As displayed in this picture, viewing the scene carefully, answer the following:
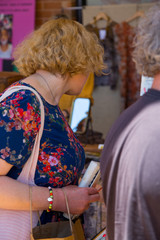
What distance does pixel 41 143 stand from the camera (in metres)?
1.34

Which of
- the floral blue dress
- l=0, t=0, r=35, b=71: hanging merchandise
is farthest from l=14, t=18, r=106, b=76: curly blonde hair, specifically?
l=0, t=0, r=35, b=71: hanging merchandise

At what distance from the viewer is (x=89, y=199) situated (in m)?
1.43

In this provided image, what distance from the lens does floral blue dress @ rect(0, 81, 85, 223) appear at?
123cm

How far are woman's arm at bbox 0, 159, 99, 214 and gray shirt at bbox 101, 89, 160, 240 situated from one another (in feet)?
1.16

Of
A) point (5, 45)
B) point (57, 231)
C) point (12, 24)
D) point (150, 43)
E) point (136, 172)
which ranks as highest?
point (150, 43)

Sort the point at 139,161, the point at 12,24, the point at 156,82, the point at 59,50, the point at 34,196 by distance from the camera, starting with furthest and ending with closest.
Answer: the point at 12,24 → the point at 59,50 → the point at 34,196 → the point at 156,82 → the point at 139,161

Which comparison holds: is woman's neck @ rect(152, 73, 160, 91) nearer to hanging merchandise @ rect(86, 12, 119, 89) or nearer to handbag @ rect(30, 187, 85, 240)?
handbag @ rect(30, 187, 85, 240)

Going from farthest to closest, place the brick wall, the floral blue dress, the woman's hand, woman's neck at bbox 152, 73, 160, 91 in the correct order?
1. the brick wall
2. the woman's hand
3. the floral blue dress
4. woman's neck at bbox 152, 73, 160, 91

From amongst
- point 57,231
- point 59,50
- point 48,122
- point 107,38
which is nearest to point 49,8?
point 107,38

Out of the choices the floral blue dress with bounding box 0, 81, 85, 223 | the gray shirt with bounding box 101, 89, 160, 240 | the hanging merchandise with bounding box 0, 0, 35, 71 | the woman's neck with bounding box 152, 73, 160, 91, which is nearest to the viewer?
the gray shirt with bounding box 101, 89, 160, 240

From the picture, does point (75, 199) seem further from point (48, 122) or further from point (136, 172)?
point (136, 172)

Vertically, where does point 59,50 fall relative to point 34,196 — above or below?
above

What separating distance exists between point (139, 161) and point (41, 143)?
54 cm

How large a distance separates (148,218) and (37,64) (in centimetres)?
87
